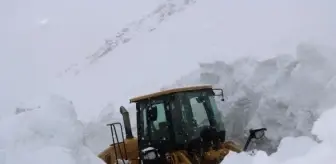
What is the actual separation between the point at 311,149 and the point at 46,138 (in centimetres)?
257

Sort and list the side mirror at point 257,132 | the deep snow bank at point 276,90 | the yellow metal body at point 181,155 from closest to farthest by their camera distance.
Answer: the yellow metal body at point 181,155
the side mirror at point 257,132
the deep snow bank at point 276,90

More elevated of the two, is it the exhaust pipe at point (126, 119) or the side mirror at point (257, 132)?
the exhaust pipe at point (126, 119)

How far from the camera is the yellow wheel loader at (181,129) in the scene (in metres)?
5.70

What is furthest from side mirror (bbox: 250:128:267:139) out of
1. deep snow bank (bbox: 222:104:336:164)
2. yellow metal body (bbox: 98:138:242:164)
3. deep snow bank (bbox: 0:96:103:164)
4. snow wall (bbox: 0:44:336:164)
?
deep snow bank (bbox: 222:104:336:164)

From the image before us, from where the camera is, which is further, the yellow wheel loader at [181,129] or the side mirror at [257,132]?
the side mirror at [257,132]

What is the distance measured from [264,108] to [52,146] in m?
5.05

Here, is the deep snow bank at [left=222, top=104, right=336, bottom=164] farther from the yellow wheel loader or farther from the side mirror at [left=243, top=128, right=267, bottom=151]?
the side mirror at [left=243, top=128, right=267, bottom=151]

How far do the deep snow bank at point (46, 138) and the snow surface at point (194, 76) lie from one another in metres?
0.01

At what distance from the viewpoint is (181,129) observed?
18.7ft

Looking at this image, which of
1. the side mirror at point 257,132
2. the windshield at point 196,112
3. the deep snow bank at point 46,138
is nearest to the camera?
the deep snow bank at point 46,138

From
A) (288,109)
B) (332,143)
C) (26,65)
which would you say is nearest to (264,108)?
(288,109)

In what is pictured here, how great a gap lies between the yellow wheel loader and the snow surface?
81 centimetres

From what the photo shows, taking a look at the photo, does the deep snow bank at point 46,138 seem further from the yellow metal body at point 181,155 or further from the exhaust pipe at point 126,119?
the exhaust pipe at point 126,119

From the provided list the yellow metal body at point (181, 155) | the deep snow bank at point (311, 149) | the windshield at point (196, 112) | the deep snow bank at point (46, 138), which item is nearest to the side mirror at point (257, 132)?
the yellow metal body at point (181, 155)
